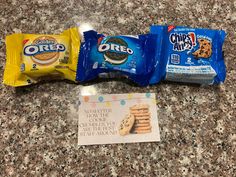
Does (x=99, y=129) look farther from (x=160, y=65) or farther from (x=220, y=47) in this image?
(x=220, y=47)

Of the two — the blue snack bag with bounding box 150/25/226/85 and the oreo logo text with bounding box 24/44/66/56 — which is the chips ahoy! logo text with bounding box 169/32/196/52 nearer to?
the blue snack bag with bounding box 150/25/226/85

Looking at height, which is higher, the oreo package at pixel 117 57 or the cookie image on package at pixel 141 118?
the oreo package at pixel 117 57

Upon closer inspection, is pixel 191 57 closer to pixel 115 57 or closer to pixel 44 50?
pixel 115 57

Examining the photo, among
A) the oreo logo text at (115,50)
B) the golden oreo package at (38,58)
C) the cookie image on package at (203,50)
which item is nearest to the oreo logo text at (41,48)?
the golden oreo package at (38,58)

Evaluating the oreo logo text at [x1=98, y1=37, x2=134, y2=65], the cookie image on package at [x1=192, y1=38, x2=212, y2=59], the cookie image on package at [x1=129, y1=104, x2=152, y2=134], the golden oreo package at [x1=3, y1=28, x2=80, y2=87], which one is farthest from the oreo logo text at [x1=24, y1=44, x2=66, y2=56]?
the cookie image on package at [x1=192, y1=38, x2=212, y2=59]

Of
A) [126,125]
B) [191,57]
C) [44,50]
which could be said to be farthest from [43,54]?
[191,57]

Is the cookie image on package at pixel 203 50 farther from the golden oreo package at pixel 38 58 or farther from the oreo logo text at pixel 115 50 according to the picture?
the golden oreo package at pixel 38 58
